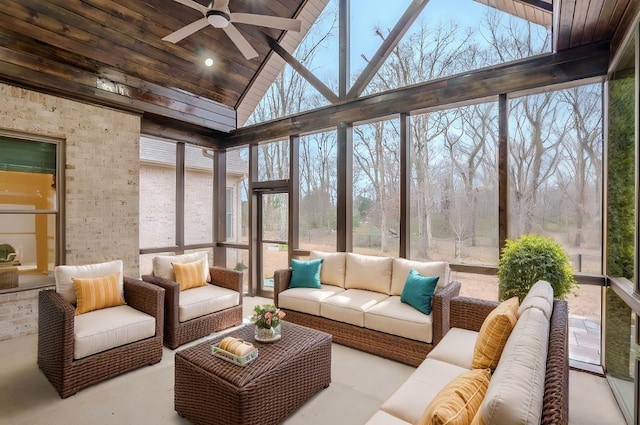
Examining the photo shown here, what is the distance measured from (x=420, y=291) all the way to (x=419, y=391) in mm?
1569

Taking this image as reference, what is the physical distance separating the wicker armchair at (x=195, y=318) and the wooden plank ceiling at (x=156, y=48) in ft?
8.91

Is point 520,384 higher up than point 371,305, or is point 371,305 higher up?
point 520,384

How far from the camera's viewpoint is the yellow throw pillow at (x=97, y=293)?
3.16 metres

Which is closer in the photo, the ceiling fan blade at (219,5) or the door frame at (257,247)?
the ceiling fan blade at (219,5)

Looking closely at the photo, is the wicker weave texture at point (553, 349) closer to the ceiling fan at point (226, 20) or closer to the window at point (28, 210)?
the ceiling fan at point (226, 20)

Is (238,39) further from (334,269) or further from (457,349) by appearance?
(457,349)

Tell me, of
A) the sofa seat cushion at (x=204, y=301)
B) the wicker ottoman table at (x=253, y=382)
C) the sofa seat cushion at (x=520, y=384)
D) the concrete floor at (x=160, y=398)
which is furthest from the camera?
the sofa seat cushion at (x=204, y=301)

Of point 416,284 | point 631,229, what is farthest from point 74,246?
point 631,229

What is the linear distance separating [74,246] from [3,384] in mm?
1870

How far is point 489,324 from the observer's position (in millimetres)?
1912

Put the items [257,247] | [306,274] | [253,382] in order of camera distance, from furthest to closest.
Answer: [257,247], [306,274], [253,382]

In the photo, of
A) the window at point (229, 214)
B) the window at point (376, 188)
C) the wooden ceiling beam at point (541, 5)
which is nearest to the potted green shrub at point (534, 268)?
the window at point (376, 188)

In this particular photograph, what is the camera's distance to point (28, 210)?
4.03 m

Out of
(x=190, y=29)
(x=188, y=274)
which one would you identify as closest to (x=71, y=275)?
(x=188, y=274)
